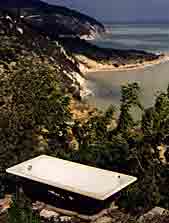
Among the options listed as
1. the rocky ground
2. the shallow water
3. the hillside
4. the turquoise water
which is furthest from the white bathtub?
the turquoise water

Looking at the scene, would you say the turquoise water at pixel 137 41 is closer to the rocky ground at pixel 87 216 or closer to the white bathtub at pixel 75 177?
the white bathtub at pixel 75 177

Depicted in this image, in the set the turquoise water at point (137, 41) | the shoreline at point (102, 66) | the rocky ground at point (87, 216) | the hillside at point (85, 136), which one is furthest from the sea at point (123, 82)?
the turquoise water at point (137, 41)

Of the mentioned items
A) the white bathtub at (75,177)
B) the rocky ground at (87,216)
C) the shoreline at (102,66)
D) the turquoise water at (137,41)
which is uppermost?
the white bathtub at (75,177)

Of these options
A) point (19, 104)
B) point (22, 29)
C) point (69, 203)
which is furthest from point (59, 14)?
point (69, 203)

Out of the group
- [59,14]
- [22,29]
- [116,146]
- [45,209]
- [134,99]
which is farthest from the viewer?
[59,14]

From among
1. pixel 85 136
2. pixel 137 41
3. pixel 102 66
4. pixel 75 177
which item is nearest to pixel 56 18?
pixel 137 41

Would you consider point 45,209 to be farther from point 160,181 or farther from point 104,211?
point 160,181
